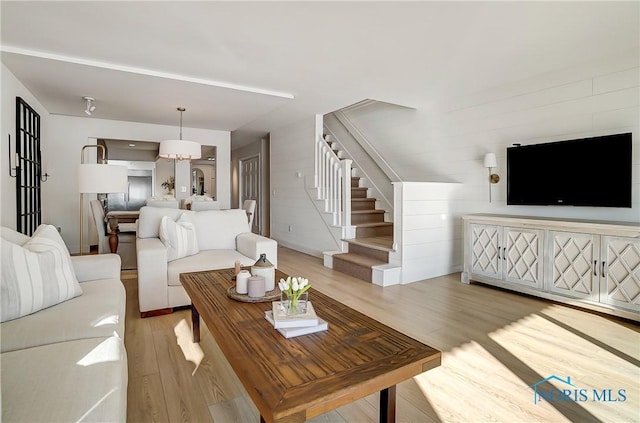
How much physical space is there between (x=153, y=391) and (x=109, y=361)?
0.70 m

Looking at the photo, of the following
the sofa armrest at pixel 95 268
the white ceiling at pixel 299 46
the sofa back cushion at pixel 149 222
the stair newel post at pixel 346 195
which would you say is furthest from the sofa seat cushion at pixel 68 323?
the stair newel post at pixel 346 195

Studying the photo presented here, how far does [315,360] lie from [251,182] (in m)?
8.07

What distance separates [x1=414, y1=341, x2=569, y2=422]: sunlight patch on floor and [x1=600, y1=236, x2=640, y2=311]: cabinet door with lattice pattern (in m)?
1.55

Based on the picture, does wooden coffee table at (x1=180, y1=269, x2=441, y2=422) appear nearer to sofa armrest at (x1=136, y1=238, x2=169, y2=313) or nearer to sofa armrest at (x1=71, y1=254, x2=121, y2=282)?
sofa armrest at (x1=71, y1=254, x2=121, y2=282)

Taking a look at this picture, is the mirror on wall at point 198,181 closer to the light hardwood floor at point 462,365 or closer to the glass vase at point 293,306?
the light hardwood floor at point 462,365

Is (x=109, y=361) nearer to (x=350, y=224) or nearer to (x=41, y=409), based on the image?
(x=41, y=409)

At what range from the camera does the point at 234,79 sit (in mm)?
4043

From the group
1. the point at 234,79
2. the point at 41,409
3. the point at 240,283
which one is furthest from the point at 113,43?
the point at 41,409

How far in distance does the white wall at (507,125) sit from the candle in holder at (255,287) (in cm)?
335

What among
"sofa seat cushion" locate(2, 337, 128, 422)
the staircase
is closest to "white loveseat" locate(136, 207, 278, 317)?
the staircase

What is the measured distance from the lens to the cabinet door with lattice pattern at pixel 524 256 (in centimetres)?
347

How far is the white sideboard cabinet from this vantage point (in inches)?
114

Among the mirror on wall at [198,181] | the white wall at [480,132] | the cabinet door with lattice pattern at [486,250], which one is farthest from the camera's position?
the mirror on wall at [198,181]

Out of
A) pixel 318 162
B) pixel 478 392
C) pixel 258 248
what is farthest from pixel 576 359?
pixel 318 162
